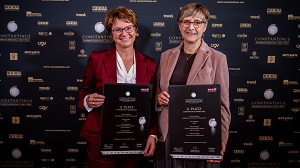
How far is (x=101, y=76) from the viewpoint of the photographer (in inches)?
80.1

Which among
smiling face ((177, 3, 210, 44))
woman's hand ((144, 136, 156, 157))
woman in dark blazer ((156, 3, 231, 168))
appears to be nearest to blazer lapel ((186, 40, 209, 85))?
woman in dark blazer ((156, 3, 231, 168))

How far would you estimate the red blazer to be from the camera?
6.69ft

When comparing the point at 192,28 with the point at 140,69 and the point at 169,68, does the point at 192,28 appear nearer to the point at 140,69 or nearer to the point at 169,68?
the point at 169,68

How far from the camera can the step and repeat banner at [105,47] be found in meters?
2.87

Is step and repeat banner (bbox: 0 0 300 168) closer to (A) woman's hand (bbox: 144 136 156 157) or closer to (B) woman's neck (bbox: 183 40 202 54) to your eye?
(B) woman's neck (bbox: 183 40 202 54)

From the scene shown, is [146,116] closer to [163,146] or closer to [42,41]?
[163,146]

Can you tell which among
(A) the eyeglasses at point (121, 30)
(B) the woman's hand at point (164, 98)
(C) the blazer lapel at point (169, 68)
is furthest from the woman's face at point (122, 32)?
(B) the woman's hand at point (164, 98)

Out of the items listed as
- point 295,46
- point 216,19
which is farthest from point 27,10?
point 295,46

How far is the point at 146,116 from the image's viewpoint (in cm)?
193

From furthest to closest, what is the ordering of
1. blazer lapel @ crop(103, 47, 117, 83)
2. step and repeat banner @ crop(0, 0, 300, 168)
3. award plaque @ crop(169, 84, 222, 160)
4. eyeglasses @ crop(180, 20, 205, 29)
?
step and repeat banner @ crop(0, 0, 300, 168) → blazer lapel @ crop(103, 47, 117, 83) → eyeglasses @ crop(180, 20, 205, 29) → award plaque @ crop(169, 84, 222, 160)

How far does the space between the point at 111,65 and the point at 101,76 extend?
107mm

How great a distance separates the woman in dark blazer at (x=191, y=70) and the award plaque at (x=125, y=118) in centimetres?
13

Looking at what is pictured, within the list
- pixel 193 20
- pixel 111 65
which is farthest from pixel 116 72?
pixel 193 20

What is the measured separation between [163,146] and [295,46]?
1866mm
